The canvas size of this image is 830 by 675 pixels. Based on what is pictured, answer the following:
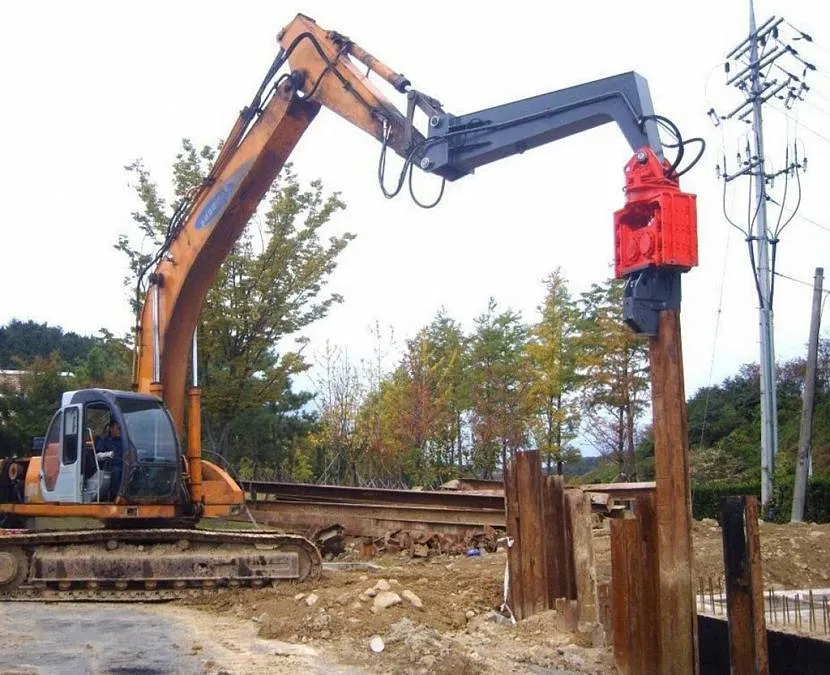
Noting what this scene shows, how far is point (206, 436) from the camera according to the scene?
21828mm

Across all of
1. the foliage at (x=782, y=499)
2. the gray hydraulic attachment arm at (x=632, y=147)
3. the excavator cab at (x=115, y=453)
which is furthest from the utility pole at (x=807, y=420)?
the excavator cab at (x=115, y=453)

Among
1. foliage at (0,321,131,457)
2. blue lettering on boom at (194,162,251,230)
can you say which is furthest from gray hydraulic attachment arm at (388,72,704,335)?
foliage at (0,321,131,457)

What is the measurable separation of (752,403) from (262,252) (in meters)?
23.7

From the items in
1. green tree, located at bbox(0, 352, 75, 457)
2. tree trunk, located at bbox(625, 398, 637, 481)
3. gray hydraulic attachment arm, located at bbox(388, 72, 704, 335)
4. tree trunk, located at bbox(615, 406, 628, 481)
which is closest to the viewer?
gray hydraulic attachment arm, located at bbox(388, 72, 704, 335)

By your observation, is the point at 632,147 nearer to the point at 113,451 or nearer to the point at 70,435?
the point at 113,451

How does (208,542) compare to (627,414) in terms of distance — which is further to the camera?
(627,414)

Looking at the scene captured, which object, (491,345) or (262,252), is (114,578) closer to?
(262,252)

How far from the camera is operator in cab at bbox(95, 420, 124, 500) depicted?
10.1 metres

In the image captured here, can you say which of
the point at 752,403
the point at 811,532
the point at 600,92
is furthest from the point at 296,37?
the point at 752,403

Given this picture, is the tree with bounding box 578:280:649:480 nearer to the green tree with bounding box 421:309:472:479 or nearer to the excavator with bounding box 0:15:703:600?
the green tree with bounding box 421:309:472:479

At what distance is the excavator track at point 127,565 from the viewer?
31.8 feet

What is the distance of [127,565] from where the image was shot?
32.0 feet

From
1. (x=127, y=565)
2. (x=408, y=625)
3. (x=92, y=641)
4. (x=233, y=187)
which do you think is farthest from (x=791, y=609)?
(x=233, y=187)

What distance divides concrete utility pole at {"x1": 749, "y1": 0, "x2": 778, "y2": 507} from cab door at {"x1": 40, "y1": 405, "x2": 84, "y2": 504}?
53.3ft
